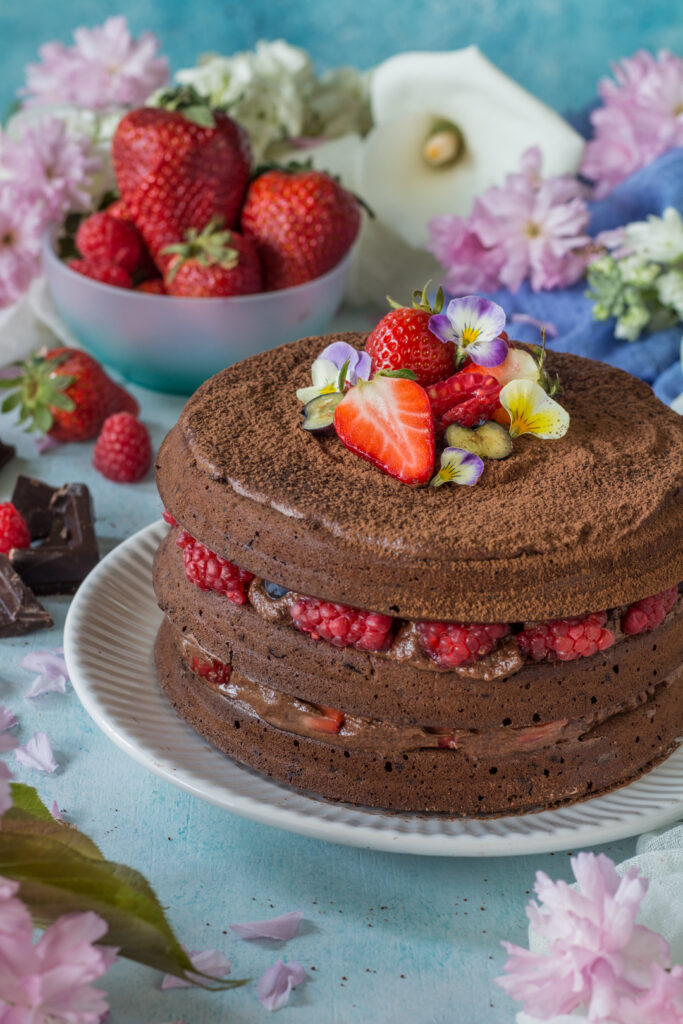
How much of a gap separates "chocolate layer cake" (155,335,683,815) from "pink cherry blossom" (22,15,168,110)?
228cm

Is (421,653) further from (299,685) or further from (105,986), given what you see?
(105,986)

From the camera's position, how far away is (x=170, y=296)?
3.35 metres

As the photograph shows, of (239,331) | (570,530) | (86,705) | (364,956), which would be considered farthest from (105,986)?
(239,331)

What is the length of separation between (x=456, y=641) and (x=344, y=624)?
0.19 m

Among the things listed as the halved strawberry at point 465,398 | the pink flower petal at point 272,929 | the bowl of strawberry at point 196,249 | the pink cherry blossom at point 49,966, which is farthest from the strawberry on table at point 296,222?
the pink cherry blossom at point 49,966

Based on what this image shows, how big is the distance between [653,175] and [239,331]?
4.54ft

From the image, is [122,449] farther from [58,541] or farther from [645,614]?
[645,614]

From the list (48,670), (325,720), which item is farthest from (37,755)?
Answer: (325,720)

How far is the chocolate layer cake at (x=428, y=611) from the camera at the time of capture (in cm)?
186

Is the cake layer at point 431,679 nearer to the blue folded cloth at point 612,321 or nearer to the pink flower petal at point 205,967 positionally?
the pink flower petal at point 205,967

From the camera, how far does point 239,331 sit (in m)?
3.41

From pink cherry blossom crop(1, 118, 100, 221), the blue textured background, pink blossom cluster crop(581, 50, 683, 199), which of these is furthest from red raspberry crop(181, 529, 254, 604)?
the blue textured background

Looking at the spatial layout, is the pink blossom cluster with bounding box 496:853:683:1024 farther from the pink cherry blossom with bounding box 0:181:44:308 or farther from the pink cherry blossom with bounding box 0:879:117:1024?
the pink cherry blossom with bounding box 0:181:44:308

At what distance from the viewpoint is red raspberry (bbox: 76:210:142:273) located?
11.2 feet
